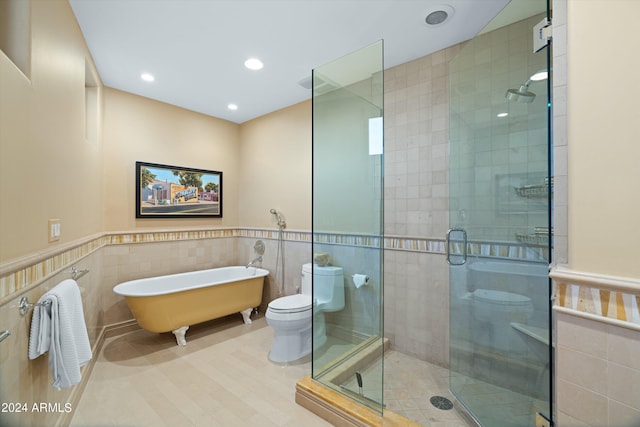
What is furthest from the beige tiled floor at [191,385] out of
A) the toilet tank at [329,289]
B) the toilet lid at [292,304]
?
the toilet tank at [329,289]

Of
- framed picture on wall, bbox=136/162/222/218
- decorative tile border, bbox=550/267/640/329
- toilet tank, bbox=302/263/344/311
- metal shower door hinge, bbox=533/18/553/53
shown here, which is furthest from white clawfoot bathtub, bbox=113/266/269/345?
metal shower door hinge, bbox=533/18/553/53

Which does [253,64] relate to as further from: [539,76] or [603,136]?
[603,136]

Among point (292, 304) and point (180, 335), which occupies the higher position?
point (292, 304)

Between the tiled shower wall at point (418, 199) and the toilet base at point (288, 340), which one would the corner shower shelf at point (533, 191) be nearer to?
the tiled shower wall at point (418, 199)

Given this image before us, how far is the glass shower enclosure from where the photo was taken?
6.07 ft

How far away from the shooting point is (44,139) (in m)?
1.41

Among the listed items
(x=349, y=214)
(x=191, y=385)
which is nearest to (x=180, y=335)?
(x=191, y=385)

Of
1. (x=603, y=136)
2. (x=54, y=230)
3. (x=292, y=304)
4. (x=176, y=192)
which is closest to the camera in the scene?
(x=603, y=136)

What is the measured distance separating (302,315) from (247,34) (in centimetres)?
234

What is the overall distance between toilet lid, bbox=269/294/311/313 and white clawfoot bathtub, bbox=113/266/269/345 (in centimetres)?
82

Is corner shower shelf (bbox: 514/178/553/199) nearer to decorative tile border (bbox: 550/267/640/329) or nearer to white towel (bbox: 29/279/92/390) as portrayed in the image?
decorative tile border (bbox: 550/267/640/329)

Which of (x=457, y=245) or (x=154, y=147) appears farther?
(x=154, y=147)

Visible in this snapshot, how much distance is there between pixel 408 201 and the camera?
98.0 inches

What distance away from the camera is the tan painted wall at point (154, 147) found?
302cm
